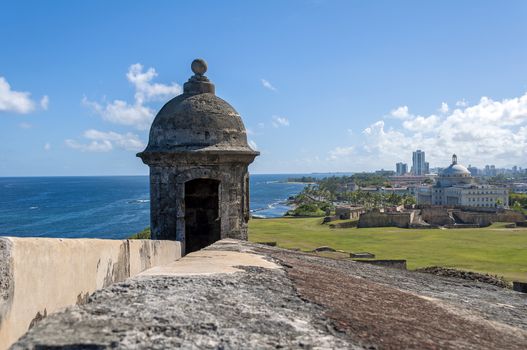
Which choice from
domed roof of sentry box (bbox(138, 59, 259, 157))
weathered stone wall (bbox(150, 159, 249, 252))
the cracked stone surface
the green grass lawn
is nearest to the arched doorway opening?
weathered stone wall (bbox(150, 159, 249, 252))

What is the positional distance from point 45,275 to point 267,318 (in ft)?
3.26

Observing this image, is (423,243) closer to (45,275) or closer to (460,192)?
(45,275)

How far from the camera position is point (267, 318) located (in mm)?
2514

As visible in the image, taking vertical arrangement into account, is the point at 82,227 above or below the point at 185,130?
below

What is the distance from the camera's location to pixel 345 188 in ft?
533

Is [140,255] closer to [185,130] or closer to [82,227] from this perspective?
[185,130]

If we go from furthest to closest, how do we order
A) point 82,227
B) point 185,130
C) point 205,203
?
point 82,227, point 205,203, point 185,130

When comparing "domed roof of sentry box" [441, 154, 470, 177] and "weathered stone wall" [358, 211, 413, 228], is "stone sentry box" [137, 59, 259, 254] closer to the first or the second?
"weathered stone wall" [358, 211, 413, 228]

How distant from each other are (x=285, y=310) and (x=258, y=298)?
229mm

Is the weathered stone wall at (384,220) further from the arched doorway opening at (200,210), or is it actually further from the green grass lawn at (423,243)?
the arched doorway opening at (200,210)

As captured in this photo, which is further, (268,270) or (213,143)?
(213,143)

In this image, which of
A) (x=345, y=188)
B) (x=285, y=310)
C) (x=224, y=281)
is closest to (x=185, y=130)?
(x=224, y=281)

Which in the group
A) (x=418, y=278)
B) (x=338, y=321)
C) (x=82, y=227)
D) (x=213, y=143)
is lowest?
(x=82, y=227)

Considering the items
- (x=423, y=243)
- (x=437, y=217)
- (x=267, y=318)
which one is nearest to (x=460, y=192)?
(x=437, y=217)
